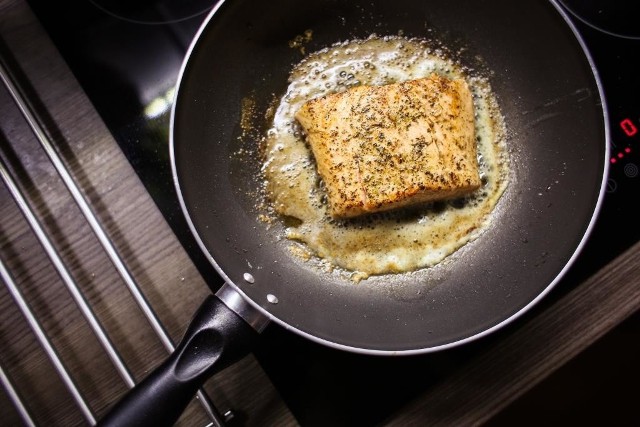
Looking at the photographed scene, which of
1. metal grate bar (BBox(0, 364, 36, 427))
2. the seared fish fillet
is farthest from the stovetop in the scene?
metal grate bar (BBox(0, 364, 36, 427))

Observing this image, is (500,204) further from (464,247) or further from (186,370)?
(186,370)

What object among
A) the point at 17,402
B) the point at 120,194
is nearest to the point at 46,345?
the point at 17,402

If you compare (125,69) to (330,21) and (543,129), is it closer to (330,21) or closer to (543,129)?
(330,21)

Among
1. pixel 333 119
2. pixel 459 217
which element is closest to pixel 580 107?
pixel 459 217

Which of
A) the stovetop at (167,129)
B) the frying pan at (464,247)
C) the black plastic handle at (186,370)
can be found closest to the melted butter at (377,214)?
the frying pan at (464,247)

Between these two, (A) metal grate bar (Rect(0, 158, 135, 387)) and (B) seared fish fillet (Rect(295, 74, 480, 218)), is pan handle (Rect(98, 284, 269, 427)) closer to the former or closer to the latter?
(A) metal grate bar (Rect(0, 158, 135, 387))

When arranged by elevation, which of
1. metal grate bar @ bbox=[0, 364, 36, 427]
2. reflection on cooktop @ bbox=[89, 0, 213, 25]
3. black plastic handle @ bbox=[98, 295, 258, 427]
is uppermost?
reflection on cooktop @ bbox=[89, 0, 213, 25]
